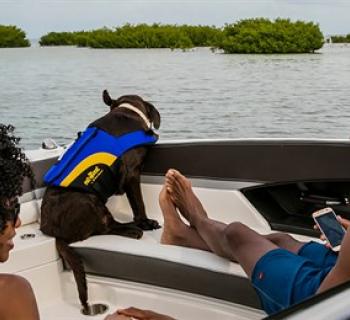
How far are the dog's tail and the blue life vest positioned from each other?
251 mm

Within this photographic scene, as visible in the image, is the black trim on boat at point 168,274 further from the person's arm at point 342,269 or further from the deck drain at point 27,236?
the person's arm at point 342,269

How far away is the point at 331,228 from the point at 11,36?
55.6 feet

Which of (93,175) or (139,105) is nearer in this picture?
(93,175)

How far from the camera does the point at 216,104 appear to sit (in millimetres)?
12383

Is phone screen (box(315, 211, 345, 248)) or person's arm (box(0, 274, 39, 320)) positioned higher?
person's arm (box(0, 274, 39, 320))

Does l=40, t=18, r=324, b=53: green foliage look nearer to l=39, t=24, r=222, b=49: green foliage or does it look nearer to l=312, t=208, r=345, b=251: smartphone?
l=39, t=24, r=222, b=49: green foliage

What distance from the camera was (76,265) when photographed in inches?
98.3

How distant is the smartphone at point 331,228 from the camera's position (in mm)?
1960

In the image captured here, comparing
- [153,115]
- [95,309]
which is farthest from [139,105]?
[95,309]

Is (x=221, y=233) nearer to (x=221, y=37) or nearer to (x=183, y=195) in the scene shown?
(x=183, y=195)

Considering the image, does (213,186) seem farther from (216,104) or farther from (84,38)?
(84,38)

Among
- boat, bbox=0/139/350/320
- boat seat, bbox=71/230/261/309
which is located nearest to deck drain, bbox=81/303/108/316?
boat, bbox=0/139/350/320

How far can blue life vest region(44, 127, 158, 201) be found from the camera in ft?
8.61

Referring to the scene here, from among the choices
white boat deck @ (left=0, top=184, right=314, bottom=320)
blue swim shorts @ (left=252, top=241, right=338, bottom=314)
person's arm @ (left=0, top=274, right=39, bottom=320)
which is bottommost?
white boat deck @ (left=0, top=184, right=314, bottom=320)
